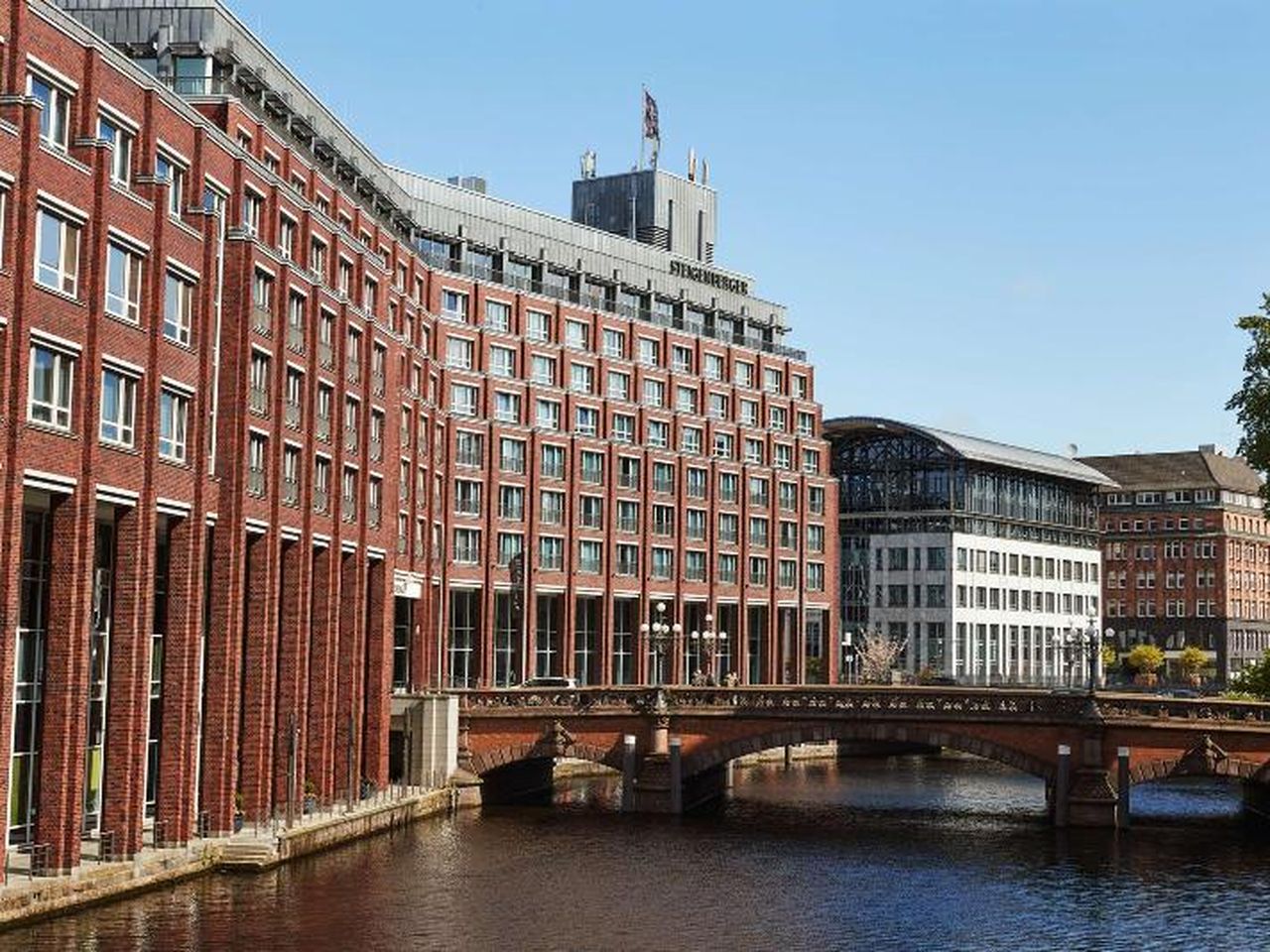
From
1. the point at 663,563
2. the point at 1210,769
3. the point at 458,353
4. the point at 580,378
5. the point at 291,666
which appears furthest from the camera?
the point at 663,563

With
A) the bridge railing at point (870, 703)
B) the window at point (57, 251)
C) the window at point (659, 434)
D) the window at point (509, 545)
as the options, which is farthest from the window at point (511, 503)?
the window at point (57, 251)

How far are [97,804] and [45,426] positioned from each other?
49.0 feet

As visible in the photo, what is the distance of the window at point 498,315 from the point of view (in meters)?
124

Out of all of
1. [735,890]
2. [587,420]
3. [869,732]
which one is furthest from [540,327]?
[735,890]

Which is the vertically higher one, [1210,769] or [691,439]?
[691,439]

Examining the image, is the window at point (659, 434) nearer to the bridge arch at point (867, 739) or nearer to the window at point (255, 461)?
the bridge arch at point (867, 739)

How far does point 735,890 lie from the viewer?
61.0 meters

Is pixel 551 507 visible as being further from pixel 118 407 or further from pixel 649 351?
pixel 118 407

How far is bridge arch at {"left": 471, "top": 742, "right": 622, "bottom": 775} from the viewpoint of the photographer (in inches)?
3450

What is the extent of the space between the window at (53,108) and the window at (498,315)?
7013cm

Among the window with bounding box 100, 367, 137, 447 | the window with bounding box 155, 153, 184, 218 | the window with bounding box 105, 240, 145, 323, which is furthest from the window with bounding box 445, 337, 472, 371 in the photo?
the window with bounding box 100, 367, 137, 447

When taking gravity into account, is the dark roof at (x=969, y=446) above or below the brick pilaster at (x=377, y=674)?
above

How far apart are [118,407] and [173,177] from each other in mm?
11555

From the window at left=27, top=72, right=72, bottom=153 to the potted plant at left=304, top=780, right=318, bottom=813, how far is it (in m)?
28.5
